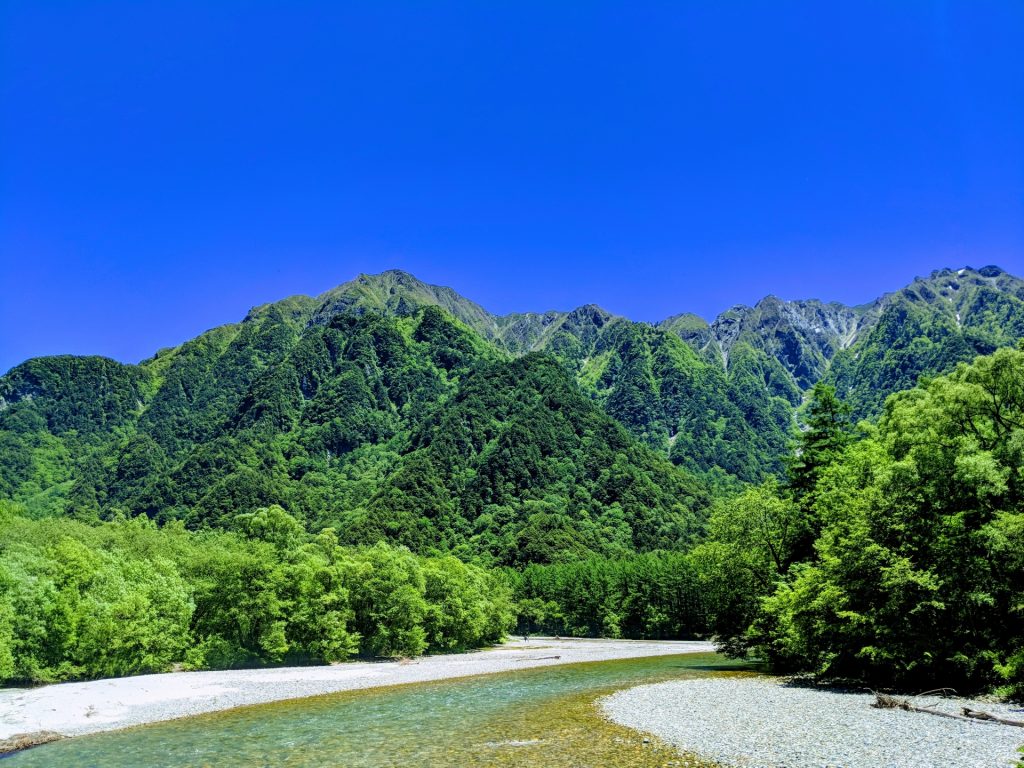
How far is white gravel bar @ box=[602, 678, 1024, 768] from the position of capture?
826 inches

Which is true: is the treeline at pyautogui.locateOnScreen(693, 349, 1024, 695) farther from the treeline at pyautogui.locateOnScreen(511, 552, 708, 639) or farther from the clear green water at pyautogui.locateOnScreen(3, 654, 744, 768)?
the treeline at pyautogui.locateOnScreen(511, 552, 708, 639)

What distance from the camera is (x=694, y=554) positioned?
56000mm

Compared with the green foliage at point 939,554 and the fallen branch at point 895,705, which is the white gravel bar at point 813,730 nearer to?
the fallen branch at point 895,705

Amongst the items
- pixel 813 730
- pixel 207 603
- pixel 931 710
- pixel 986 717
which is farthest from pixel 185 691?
pixel 986 717

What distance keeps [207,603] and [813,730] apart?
50639mm

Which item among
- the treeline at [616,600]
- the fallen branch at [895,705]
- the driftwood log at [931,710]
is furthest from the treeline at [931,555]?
the treeline at [616,600]

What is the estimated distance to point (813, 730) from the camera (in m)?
26.0

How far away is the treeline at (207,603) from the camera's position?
43750 mm

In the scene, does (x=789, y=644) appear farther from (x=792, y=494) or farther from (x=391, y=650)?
(x=391, y=650)

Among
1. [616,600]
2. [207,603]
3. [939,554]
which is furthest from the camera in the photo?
[616,600]

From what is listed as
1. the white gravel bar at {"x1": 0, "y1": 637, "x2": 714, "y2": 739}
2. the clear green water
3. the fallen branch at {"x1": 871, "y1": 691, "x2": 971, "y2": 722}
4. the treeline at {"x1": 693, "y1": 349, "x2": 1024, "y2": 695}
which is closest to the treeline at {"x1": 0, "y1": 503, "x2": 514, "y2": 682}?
the white gravel bar at {"x1": 0, "y1": 637, "x2": 714, "y2": 739}

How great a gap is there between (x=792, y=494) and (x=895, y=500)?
18.3 meters

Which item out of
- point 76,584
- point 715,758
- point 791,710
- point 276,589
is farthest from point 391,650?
point 715,758

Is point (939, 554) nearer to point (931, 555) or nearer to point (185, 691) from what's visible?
point (931, 555)
